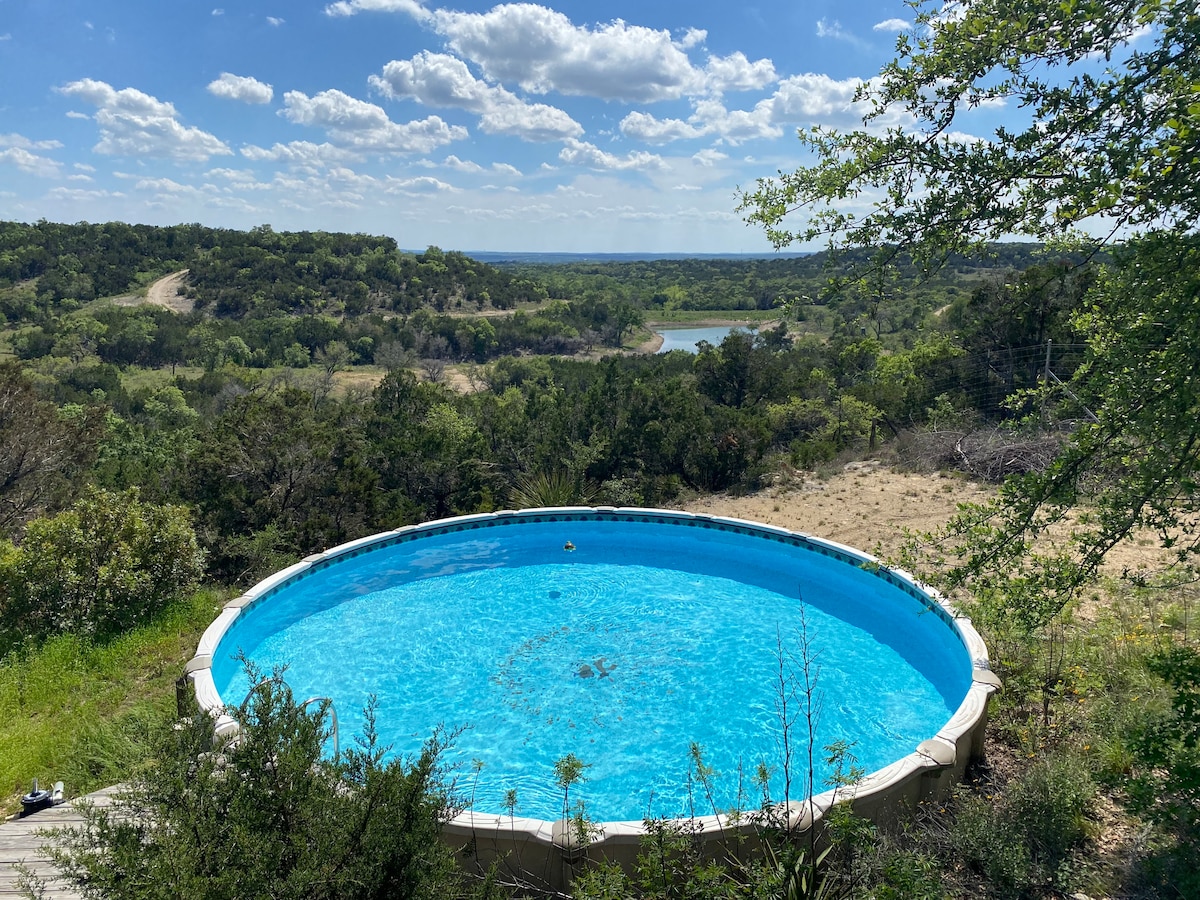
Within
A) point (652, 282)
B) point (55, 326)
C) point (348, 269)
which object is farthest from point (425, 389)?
point (652, 282)

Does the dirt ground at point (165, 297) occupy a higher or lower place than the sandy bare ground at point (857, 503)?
higher

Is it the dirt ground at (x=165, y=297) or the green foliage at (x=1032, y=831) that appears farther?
the dirt ground at (x=165, y=297)

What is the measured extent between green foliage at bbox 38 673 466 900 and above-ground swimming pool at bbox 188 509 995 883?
1.61 meters

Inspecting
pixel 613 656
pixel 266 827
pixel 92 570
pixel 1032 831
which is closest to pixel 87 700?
pixel 92 570

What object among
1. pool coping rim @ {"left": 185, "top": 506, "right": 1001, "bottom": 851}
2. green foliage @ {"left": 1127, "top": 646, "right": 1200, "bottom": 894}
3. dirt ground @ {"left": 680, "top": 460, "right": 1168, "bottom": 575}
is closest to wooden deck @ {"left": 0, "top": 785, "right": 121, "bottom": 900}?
pool coping rim @ {"left": 185, "top": 506, "right": 1001, "bottom": 851}

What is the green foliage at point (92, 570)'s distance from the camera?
757 cm

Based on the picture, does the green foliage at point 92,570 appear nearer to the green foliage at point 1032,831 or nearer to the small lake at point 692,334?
the green foliage at point 1032,831

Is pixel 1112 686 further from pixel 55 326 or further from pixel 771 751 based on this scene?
pixel 55 326

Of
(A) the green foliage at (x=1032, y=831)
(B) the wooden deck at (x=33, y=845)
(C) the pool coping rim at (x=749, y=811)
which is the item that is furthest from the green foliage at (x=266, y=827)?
(A) the green foliage at (x=1032, y=831)

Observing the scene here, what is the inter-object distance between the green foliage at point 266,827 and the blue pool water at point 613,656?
271cm

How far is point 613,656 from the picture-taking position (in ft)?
27.5

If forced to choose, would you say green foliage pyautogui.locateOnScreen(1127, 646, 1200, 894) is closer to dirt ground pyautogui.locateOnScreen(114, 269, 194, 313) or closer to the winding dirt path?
the winding dirt path

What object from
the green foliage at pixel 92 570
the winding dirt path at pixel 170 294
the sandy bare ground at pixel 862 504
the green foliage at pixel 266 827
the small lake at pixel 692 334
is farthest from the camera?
the small lake at pixel 692 334

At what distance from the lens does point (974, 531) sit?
3938mm
